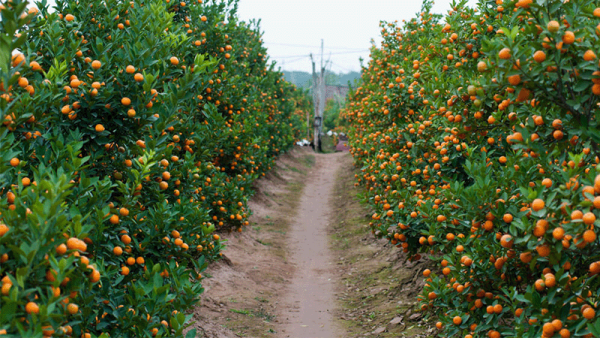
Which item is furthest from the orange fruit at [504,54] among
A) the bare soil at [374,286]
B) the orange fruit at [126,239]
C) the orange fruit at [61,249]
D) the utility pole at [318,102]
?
the utility pole at [318,102]

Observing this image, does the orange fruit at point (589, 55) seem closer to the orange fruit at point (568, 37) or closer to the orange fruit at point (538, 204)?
the orange fruit at point (568, 37)

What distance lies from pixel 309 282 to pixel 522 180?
558 cm

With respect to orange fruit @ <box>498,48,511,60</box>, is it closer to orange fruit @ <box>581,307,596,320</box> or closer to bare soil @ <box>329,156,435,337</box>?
orange fruit @ <box>581,307,596,320</box>

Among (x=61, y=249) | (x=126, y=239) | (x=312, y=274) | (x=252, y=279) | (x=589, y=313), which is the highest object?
(x=61, y=249)

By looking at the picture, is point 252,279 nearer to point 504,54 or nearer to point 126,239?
point 126,239

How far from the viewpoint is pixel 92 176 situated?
3721 millimetres

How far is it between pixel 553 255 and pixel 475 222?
3.25ft

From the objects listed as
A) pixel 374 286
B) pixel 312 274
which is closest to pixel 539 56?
pixel 374 286

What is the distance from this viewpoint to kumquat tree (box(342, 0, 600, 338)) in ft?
8.14

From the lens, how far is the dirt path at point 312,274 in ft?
21.3

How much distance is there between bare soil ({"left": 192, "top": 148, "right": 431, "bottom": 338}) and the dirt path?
15 mm

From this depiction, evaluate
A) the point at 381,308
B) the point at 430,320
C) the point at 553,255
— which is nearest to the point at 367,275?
the point at 381,308

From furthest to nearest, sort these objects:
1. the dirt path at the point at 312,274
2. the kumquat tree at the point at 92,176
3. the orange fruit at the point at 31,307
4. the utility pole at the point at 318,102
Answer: the utility pole at the point at 318,102
the dirt path at the point at 312,274
the kumquat tree at the point at 92,176
the orange fruit at the point at 31,307

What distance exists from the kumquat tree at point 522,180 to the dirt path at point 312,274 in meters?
1.71
